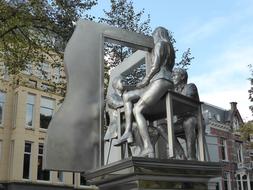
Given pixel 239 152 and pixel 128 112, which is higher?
pixel 239 152

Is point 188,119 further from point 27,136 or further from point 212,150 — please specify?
point 27,136

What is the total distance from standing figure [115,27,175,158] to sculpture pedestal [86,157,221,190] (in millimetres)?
281

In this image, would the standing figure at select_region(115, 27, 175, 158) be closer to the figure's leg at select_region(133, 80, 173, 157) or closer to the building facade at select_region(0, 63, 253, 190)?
the figure's leg at select_region(133, 80, 173, 157)

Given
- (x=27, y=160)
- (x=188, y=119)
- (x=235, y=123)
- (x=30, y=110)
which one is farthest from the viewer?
(x=235, y=123)

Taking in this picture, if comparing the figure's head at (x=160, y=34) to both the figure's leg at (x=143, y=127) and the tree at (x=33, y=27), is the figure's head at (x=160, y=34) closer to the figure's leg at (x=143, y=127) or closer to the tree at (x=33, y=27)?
the figure's leg at (x=143, y=127)

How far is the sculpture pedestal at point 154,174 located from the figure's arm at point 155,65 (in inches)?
36.7

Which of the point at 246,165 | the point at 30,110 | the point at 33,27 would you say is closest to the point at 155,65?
the point at 33,27

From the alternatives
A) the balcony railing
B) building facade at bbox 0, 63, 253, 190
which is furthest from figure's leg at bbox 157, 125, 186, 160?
the balcony railing

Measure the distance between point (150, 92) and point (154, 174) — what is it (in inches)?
32.8

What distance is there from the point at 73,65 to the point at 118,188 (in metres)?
1.44

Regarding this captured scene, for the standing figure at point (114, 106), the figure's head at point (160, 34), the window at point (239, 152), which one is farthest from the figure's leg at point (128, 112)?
the window at point (239, 152)

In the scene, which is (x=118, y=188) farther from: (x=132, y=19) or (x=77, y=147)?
(x=132, y=19)

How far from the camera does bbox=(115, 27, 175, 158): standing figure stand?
4.09 meters

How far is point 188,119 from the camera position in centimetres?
437
